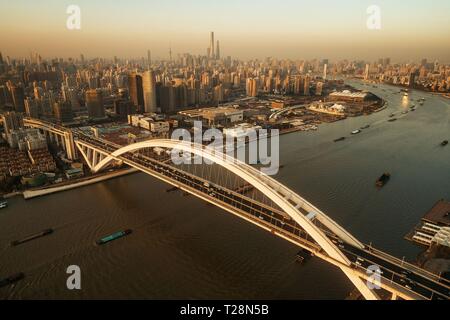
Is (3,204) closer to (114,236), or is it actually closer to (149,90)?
(114,236)

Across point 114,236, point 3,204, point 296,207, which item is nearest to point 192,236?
point 114,236

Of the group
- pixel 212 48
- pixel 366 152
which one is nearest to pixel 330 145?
pixel 366 152

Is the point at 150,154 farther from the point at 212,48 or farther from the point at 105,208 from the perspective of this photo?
the point at 212,48

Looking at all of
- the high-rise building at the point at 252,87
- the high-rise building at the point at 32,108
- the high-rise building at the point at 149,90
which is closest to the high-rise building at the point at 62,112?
the high-rise building at the point at 32,108

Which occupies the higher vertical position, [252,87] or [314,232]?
[252,87]

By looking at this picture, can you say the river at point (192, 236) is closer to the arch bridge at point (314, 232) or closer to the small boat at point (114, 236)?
the small boat at point (114, 236)

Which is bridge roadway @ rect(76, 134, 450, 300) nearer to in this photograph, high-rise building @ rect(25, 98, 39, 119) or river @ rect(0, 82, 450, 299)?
river @ rect(0, 82, 450, 299)
